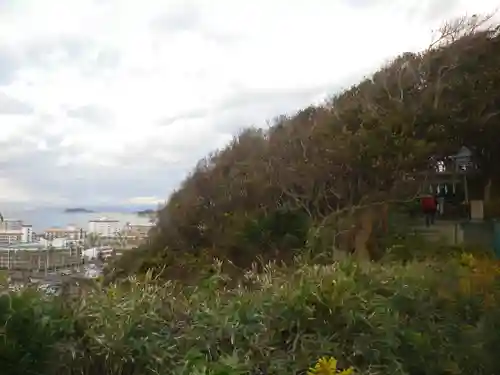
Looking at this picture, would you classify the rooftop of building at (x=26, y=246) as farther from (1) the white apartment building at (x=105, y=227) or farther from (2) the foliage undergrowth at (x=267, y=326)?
(2) the foliage undergrowth at (x=267, y=326)

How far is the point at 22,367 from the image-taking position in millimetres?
2045

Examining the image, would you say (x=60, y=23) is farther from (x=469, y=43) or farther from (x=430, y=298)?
(x=469, y=43)

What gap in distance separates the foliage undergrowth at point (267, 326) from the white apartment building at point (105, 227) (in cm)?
150

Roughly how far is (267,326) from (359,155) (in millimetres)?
5182

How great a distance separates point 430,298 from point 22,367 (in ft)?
7.16

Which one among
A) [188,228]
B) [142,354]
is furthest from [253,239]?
[142,354]

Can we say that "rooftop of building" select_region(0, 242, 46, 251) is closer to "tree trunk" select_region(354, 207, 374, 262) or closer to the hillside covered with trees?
the hillside covered with trees

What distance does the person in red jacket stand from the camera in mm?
7578

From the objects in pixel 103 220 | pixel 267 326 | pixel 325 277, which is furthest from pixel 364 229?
pixel 267 326

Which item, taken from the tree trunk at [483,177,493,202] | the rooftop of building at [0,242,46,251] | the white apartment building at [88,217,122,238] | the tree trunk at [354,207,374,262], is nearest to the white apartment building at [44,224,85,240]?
the white apartment building at [88,217,122,238]

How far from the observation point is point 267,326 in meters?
2.61

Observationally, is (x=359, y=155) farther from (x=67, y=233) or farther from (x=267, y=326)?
(x=267, y=326)

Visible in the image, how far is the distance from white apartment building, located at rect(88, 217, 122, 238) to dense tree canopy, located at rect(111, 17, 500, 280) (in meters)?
2.13

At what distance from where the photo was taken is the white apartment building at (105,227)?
445 cm
